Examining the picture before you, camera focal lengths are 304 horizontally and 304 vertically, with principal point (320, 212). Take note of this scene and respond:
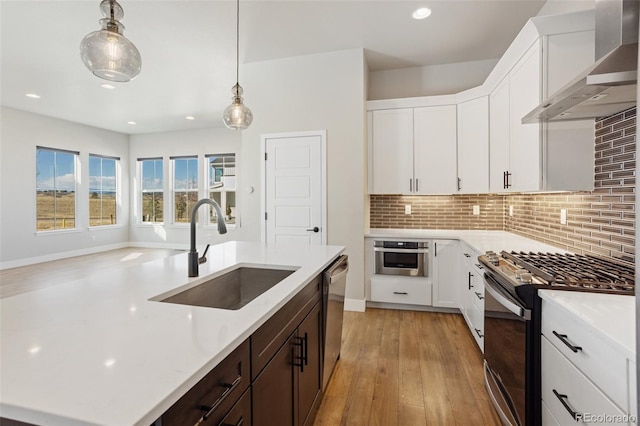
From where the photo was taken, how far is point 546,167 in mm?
2137

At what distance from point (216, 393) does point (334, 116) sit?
3422 millimetres

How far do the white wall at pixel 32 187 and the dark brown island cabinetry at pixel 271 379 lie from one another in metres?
7.13

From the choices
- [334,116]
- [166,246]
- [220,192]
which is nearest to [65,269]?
[166,246]

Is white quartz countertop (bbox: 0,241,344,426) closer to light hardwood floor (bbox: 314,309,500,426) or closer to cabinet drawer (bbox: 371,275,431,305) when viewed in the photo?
light hardwood floor (bbox: 314,309,500,426)

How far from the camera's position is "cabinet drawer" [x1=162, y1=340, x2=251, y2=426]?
686mm

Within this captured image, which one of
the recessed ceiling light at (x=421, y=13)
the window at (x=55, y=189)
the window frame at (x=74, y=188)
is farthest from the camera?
the window at (x=55, y=189)

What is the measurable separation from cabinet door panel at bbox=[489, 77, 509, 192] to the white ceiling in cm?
82

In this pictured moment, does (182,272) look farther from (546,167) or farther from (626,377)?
(546,167)

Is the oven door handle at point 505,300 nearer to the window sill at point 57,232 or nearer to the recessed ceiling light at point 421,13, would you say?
the recessed ceiling light at point 421,13

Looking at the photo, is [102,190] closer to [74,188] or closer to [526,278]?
[74,188]

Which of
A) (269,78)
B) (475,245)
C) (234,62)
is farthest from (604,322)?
(234,62)

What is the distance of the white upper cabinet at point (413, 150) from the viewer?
3709 mm

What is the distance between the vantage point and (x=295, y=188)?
3930 mm

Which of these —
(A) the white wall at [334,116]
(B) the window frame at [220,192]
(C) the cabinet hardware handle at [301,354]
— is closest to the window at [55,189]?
(B) the window frame at [220,192]
